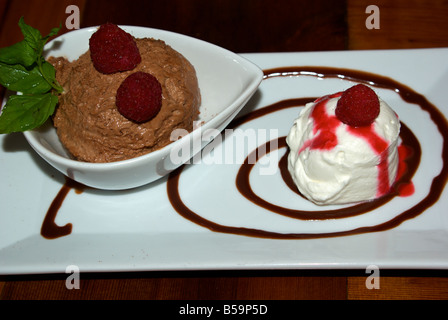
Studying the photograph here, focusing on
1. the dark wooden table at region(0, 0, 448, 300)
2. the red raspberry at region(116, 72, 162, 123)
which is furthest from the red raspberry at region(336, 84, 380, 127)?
the red raspberry at region(116, 72, 162, 123)

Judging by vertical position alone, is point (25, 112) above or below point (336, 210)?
above

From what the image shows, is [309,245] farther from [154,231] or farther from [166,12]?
[166,12]

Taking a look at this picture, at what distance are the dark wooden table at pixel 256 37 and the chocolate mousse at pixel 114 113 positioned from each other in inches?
15.9

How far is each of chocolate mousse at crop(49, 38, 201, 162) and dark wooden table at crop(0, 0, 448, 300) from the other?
1.32 ft

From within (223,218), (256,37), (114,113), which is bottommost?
(223,218)

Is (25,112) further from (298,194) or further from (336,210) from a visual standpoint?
(336,210)

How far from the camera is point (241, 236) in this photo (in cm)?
144

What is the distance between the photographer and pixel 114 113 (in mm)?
1440

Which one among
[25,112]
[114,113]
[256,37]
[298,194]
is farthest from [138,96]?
[256,37]

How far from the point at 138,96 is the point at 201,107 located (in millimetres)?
439

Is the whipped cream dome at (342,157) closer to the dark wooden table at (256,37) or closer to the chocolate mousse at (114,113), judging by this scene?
the dark wooden table at (256,37)

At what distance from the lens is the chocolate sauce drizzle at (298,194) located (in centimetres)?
145

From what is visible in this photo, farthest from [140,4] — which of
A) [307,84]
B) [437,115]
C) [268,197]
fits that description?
[437,115]
